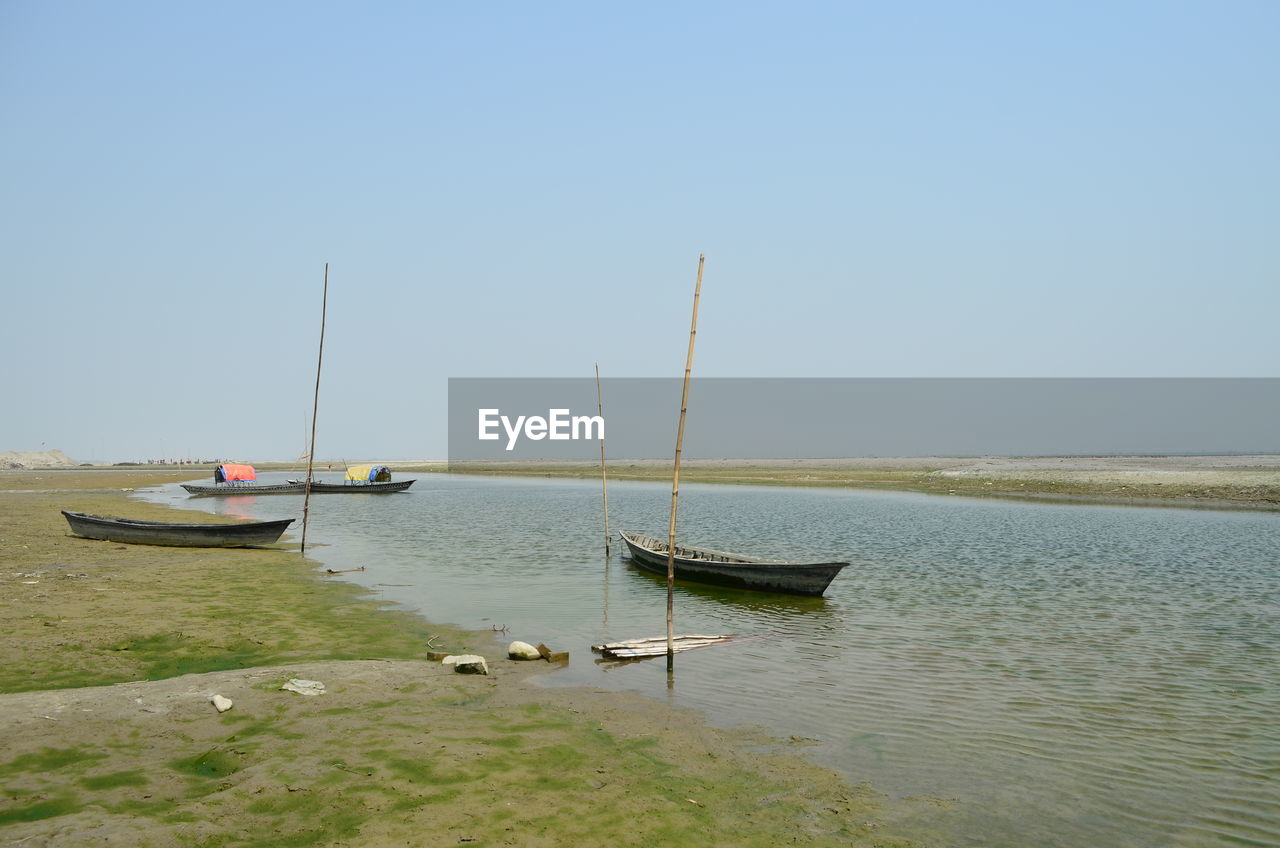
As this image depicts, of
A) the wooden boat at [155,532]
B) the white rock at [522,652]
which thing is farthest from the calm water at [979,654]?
the wooden boat at [155,532]

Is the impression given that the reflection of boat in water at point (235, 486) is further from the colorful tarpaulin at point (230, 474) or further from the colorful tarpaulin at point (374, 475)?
the colorful tarpaulin at point (374, 475)

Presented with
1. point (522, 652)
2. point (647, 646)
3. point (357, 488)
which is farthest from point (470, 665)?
point (357, 488)

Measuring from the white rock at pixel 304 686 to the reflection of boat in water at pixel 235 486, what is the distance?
196ft

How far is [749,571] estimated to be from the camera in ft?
68.6

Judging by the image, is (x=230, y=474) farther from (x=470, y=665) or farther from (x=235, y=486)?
(x=470, y=665)

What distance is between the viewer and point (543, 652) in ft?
44.7

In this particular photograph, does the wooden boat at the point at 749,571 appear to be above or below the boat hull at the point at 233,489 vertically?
above

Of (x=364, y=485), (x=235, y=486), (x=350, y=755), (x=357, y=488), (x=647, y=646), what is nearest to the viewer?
(x=350, y=755)

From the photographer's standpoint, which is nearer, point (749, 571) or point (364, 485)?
point (749, 571)

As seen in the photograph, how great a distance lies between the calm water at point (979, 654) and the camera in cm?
824

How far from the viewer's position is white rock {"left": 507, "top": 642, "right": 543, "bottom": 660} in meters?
13.4

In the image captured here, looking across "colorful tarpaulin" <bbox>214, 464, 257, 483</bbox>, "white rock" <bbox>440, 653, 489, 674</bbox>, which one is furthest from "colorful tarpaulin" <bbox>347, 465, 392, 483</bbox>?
"white rock" <bbox>440, 653, 489, 674</bbox>

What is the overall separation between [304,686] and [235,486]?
6210 centimetres

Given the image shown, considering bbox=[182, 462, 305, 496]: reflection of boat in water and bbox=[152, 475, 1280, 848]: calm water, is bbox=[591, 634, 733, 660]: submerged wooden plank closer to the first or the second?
bbox=[152, 475, 1280, 848]: calm water
